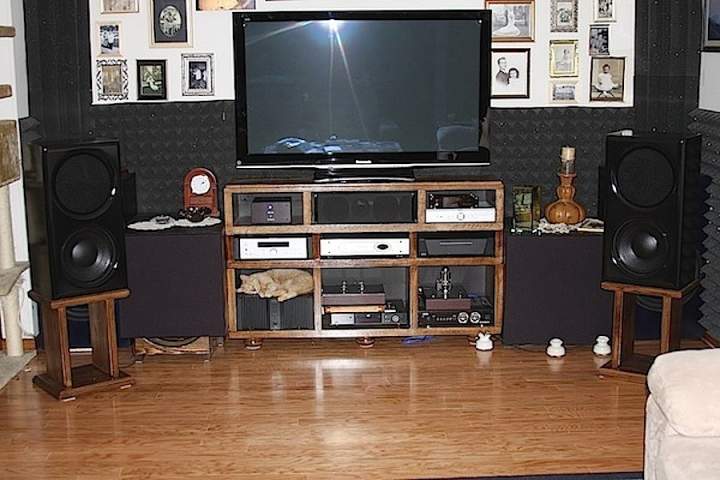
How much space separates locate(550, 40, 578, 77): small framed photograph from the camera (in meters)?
4.93

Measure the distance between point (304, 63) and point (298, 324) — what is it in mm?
1210

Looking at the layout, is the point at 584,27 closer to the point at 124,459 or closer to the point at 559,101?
the point at 559,101

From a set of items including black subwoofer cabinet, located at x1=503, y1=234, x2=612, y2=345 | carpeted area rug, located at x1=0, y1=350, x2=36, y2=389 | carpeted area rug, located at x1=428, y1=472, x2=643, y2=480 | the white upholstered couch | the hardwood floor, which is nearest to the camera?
the white upholstered couch

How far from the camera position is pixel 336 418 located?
154 inches

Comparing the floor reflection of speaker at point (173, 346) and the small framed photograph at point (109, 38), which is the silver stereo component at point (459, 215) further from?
the small framed photograph at point (109, 38)

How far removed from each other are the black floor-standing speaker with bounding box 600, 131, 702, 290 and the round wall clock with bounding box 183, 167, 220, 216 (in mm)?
1837

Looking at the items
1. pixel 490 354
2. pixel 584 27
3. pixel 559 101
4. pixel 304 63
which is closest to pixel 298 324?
pixel 490 354

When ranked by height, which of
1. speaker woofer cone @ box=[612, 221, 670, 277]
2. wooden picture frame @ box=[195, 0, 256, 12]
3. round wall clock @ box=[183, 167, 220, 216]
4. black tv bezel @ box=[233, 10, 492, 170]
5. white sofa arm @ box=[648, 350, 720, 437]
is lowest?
white sofa arm @ box=[648, 350, 720, 437]

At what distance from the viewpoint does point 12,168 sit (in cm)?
444

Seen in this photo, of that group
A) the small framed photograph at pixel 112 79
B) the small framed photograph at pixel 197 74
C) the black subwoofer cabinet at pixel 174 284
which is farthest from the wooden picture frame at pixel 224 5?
the black subwoofer cabinet at pixel 174 284

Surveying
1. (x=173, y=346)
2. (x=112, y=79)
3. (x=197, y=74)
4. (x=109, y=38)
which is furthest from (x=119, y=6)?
(x=173, y=346)

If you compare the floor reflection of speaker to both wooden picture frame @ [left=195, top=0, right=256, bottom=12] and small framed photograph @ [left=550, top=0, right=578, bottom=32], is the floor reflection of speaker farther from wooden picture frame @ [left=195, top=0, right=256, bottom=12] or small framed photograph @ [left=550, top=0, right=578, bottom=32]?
small framed photograph @ [left=550, top=0, right=578, bottom=32]

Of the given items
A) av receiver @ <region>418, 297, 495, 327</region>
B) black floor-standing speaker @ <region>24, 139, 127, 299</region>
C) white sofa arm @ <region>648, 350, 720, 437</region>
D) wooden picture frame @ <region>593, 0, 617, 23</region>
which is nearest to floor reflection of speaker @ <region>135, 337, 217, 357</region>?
black floor-standing speaker @ <region>24, 139, 127, 299</region>

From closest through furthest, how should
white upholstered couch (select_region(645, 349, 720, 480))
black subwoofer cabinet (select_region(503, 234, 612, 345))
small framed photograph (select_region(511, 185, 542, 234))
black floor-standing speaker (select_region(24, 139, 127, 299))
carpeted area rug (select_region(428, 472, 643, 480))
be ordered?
white upholstered couch (select_region(645, 349, 720, 480)), carpeted area rug (select_region(428, 472, 643, 480)), black floor-standing speaker (select_region(24, 139, 127, 299)), black subwoofer cabinet (select_region(503, 234, 612, 345)), small framed photograph (select_region(511, 185, 542, 234))
